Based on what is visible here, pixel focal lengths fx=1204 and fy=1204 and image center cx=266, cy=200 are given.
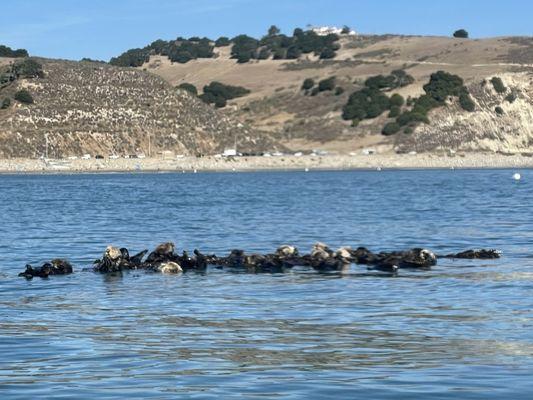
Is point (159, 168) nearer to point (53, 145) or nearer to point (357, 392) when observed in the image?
point (53, 145)

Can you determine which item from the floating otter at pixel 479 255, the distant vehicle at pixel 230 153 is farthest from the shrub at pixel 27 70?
the floating otter at pixel 479 255

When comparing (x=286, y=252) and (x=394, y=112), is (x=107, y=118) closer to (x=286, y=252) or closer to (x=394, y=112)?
(x=394, y=112)

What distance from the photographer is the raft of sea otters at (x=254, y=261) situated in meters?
33.3

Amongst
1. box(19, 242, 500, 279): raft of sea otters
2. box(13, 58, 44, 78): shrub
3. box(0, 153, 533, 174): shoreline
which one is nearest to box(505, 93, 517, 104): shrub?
box(0, 153, 533, 174): shoreline

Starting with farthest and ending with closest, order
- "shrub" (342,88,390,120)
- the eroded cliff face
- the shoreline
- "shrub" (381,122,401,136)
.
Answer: "shrub" (342,88,390,120) < "shrub" (381,122,401,136) < the eroded cliff face < the shoreline

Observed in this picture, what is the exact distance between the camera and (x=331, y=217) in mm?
61125

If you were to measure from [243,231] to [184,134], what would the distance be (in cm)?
11145

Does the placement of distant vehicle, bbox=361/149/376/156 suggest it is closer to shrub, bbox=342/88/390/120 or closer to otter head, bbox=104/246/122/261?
shrub, bbox=342/88/390/120

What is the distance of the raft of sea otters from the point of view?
33281mm

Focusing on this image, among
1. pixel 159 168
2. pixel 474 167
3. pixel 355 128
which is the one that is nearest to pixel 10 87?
pixel 159 168

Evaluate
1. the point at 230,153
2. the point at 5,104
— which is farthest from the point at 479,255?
the point at 5,104

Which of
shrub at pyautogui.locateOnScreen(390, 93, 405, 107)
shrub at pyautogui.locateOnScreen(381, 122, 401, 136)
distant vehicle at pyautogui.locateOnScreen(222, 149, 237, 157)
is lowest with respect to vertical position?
distant vehicle at pyautogui.locateOnScreen(222, 149, 237, 157)

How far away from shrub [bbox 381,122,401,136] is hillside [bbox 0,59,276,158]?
17155 mm

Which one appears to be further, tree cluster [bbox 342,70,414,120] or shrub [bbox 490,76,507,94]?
shrub [bbox 490,76,507,94]
